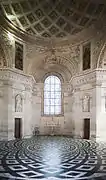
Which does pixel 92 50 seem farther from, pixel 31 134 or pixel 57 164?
pixel 57 164

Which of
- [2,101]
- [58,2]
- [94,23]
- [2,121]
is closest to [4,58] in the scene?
[2,101]

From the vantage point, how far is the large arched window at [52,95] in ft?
78.5

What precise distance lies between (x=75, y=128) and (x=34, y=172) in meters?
14.1

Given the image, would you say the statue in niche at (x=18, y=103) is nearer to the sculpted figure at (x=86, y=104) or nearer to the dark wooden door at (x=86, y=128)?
the sculpted figure at (x=86, y=104)

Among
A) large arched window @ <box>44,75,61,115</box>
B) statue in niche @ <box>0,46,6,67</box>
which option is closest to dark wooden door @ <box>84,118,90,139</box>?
large arched window @ <box>44,75,61,115</box>

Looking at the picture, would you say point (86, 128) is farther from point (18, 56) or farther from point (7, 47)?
point (7, 47)

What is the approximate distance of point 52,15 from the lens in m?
20.5

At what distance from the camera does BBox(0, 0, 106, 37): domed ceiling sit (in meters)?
18.5

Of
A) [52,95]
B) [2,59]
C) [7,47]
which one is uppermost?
[7,47]

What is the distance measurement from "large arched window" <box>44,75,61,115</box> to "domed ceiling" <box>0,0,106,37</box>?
5050 mm

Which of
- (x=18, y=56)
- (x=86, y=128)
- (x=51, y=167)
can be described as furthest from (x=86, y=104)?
(x=51, y=167)

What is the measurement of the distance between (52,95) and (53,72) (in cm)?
249

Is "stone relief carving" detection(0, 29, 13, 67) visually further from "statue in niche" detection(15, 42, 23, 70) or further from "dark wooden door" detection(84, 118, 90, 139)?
"dark wooden door" detection(84, 118, 90, 139)

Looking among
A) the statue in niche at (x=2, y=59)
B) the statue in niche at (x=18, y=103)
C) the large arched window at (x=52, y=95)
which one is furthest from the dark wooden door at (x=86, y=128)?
the statue in niche at (x=2, y=59)
